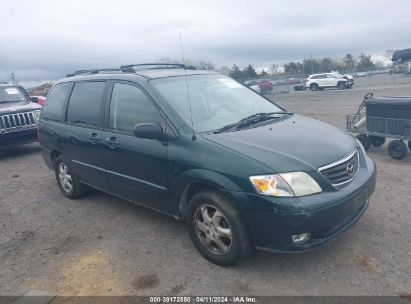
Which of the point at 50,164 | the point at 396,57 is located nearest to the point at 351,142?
the point at 50,164

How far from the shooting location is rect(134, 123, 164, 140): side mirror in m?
3.67

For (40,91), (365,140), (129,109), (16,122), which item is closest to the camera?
(129,109)

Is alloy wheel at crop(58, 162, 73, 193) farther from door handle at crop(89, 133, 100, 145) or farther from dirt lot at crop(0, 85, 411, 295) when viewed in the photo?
door handle at crop(89, 133, 100, 145)

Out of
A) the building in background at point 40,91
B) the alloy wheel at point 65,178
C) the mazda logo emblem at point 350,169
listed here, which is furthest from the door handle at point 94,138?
the building in background at point 40,91

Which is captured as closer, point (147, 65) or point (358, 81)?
point (147, 65)

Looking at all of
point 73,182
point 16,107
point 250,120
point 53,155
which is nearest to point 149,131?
point 250,120

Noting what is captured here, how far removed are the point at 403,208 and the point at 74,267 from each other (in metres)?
3.81

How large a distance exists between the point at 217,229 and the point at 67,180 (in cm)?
309

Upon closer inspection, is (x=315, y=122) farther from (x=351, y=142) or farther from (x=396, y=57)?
(x=396, y=57)

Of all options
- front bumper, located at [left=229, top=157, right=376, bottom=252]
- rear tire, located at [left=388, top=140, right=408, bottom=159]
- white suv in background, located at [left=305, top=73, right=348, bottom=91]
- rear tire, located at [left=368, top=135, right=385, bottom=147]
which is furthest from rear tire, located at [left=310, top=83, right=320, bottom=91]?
front bumper, located at [left=229, top=157, right=376, bottom=252]

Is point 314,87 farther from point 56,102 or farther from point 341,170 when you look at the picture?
point 341,170

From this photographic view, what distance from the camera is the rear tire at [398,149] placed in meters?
6.81

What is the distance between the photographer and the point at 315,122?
4.30m

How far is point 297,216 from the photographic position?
3.04 meters
